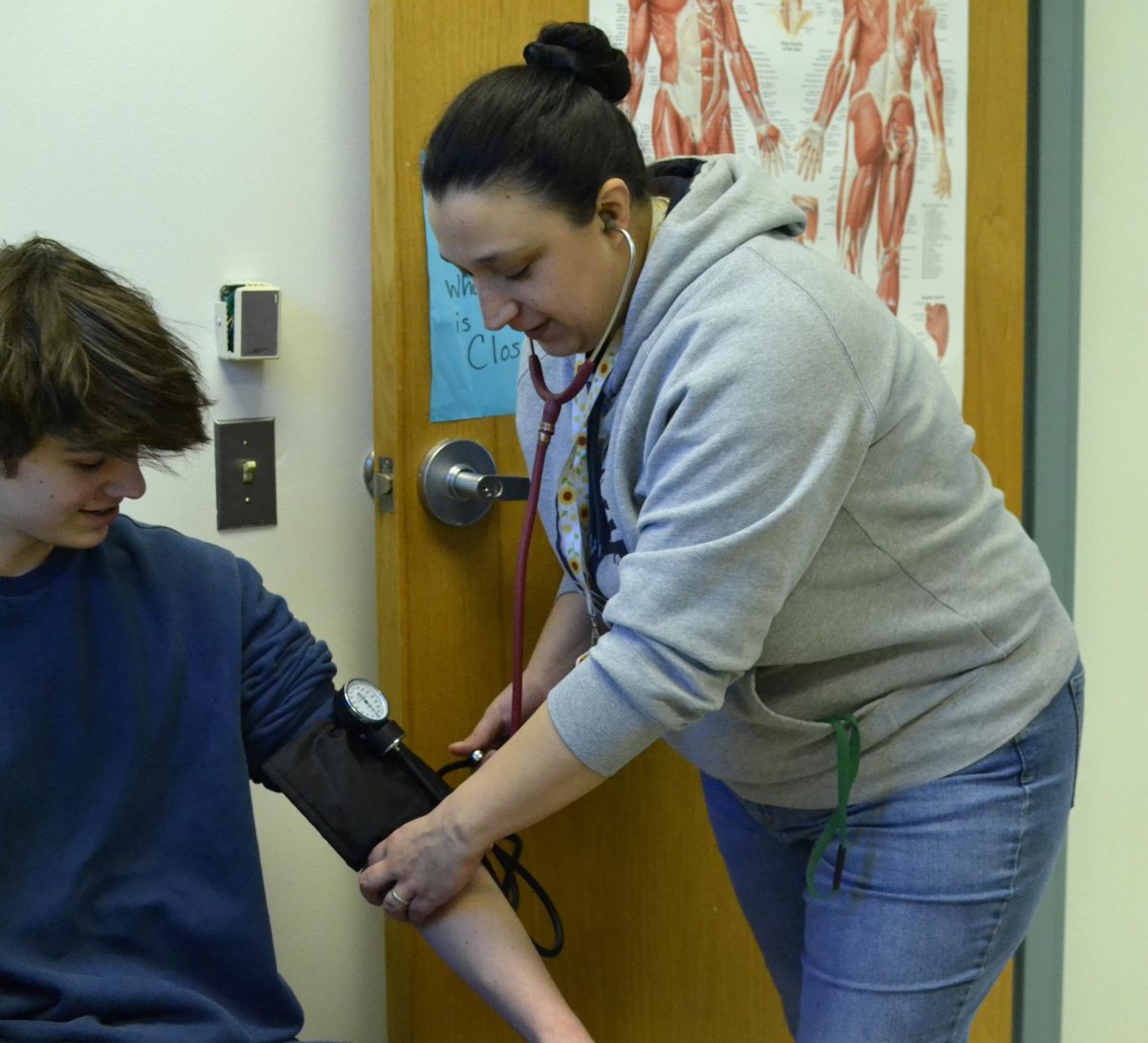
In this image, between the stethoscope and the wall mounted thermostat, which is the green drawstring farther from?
the wall mounted thermostat

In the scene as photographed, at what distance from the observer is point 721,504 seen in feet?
3.27

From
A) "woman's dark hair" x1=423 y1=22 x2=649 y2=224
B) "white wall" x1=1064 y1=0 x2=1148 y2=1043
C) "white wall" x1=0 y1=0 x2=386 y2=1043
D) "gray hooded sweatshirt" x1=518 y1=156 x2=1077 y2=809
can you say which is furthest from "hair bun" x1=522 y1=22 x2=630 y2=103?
"white wall" x1=1064 y1=0 x2=1148 y2=1043

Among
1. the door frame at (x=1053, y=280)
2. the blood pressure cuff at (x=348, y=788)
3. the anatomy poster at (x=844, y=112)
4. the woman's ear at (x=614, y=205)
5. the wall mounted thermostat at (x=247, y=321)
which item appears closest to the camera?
the woman's ear at (x=614, y=205)

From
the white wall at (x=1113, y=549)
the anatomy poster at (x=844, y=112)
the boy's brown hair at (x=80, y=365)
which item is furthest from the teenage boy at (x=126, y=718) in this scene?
the white wall at (x=1113, y=549)

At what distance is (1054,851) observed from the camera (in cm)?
125

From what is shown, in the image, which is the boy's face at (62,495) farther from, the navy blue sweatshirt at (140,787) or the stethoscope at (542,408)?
the stethoscope at (542,408)

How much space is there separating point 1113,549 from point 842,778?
1.17 m

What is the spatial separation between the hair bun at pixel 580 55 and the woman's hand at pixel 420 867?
0.62 metres

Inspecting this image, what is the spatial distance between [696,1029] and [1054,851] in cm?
66

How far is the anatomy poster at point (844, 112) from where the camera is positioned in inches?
62.2

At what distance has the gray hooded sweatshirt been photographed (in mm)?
1006

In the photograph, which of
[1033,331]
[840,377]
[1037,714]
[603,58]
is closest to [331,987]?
[1037,714]

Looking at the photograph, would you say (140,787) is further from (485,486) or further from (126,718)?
(485,486)

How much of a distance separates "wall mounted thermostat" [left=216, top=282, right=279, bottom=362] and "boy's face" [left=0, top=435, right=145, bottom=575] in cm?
33
